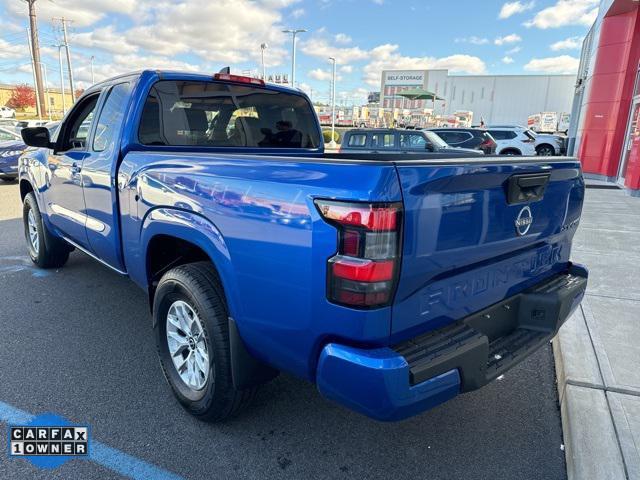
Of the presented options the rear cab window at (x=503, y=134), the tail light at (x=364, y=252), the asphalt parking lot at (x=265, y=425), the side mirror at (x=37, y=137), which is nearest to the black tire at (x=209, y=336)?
the asphalt parking lot at (x=265, y=425)

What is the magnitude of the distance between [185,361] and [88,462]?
68 cm

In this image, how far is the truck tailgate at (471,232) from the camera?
1757mm

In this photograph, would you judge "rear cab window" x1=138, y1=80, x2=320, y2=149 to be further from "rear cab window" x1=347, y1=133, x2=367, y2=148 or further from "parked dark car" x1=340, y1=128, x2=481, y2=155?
"rear cab window" x1=347, y1=133, x2=367, y2=148

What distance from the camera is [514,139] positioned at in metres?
19.2

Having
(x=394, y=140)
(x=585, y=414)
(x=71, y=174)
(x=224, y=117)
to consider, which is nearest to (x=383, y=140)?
(x=394, y=140)

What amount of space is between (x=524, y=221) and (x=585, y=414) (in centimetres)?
120

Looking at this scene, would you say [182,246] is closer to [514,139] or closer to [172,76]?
Answer: [172,76]

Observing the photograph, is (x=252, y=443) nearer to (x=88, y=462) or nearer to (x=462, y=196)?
(x=88, y=462)

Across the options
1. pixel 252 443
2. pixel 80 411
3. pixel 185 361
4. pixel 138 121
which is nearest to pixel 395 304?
pixel 252 443

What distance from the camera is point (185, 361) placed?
2.74 m

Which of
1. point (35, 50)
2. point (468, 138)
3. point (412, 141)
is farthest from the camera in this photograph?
point (35, 50)

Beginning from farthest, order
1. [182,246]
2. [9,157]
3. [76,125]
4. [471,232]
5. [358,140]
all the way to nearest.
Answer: [358,140], [9,157], [76,125], [182,246], [471,232]

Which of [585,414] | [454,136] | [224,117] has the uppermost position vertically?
[224,117]

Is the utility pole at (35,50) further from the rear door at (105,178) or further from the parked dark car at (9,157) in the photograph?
the rear door at (105,178)
